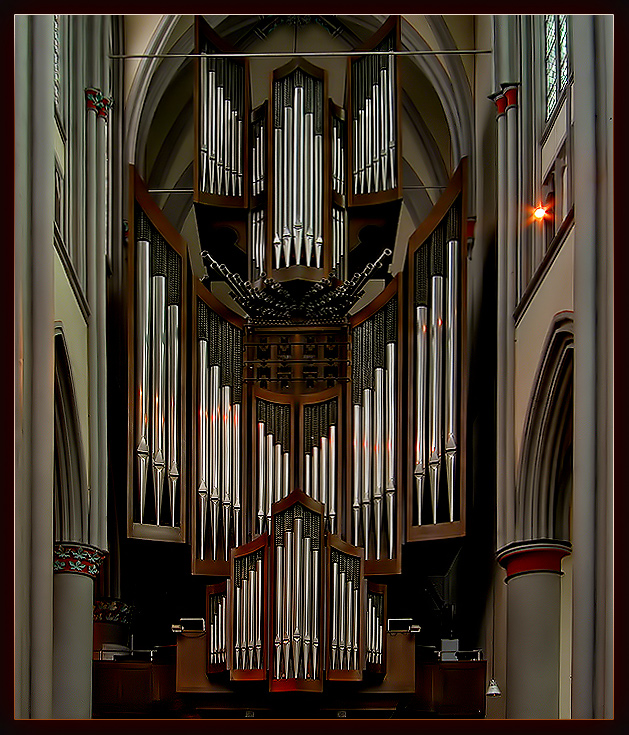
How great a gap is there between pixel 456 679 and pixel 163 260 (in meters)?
4.64

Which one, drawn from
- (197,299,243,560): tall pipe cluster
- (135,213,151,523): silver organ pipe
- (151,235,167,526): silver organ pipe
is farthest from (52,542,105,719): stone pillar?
(197,299,243,560): tall pipe cluster

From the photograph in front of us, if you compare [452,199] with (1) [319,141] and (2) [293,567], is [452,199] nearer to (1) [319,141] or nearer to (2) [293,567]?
(1) [319,141]

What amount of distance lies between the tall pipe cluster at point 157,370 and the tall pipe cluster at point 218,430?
246 millimetres

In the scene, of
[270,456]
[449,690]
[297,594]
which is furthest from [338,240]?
[449,690]

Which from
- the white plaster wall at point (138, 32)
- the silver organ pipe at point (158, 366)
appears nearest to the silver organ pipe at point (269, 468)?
the silver organ pipe at point (158, 366)

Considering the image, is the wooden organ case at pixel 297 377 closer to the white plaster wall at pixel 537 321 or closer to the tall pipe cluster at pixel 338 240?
the tall pipe cluster at pixel 338 240

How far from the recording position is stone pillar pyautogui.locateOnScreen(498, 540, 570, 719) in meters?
13.8

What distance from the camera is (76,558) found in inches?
549

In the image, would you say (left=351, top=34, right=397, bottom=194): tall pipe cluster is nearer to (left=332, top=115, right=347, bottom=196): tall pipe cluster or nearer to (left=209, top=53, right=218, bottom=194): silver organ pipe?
(left=332, top=115, right=347, bottom=196): tall pipe cluster

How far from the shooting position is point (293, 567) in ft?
45.5

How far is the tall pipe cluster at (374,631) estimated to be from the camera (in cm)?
1385

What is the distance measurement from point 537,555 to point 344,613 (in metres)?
1.79

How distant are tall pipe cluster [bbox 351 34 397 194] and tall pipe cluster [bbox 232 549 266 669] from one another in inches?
163

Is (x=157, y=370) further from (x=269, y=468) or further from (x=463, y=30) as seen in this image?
(x=463, y=30)
